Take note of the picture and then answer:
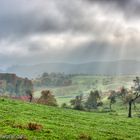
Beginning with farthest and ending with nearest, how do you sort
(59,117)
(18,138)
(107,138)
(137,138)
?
(59,117), (137,138), (107,138), (18,138)

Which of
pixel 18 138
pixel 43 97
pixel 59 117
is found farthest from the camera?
pixel 43 97

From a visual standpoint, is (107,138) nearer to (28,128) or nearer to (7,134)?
(28,128)

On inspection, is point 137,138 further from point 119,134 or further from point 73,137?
point 73,137

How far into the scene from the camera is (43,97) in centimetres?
16825

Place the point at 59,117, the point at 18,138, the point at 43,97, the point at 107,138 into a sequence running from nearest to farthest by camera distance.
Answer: the point at 18,138 → the point at 107,138 → the point at 59,117 → the point at 43,97

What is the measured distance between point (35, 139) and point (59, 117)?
1858 cm

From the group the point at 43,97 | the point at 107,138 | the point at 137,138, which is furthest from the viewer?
the point at 43,97

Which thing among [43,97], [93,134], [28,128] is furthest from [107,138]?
[43,97]

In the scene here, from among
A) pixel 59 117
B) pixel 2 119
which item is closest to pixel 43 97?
pixel 59 117

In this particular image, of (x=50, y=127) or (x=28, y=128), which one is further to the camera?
(x=50, y=127)

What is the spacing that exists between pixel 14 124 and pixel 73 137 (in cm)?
626

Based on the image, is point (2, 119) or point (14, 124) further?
point (2, 119)

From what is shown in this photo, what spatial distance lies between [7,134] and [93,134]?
10.4m

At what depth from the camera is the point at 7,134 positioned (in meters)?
A: 29.3
